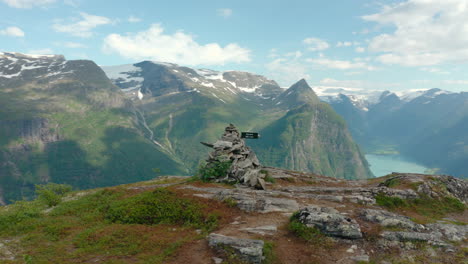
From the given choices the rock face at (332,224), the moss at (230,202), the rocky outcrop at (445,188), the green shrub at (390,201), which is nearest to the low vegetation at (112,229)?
the moss at (230,202)

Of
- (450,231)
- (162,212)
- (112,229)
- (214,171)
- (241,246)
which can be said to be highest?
(214,171)

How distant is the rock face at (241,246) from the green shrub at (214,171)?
57.1ft

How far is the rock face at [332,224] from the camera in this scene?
1934 cm

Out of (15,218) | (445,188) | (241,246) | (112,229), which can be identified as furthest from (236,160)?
(445,188)

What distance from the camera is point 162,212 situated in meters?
23.6

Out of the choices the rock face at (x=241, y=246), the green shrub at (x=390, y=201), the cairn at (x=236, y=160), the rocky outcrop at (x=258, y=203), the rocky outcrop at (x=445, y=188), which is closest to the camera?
the rock face at (x=241, y=246)

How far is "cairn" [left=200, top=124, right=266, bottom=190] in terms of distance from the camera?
34.1 meters

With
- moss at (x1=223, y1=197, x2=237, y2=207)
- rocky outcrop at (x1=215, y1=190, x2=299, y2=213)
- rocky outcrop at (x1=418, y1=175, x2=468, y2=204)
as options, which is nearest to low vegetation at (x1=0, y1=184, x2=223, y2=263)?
moss at (x1=223, y1=197, x2=237, y2=207)

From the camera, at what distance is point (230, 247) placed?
659 inches

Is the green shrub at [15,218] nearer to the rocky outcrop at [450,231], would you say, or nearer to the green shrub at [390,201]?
the rocky outcrop at [450,231]

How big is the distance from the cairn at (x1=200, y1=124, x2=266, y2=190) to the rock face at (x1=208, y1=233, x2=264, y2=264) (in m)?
15.9

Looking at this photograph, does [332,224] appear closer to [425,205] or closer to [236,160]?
[425,205]

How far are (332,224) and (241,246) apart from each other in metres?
8.28

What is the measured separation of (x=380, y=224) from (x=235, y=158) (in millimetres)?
21308
